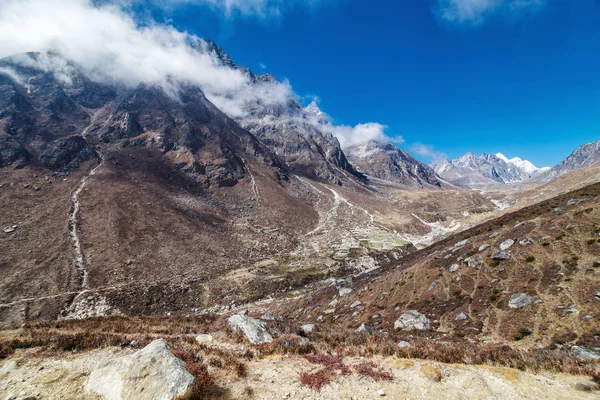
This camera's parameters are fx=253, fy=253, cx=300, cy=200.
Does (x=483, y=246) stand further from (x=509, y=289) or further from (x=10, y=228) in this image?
(x=10, y=228)

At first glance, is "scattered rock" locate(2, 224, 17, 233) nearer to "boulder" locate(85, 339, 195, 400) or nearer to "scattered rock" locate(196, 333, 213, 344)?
"scattered rock" locate(196, 333, 213, 344)

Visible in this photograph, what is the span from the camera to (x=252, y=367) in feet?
39.7

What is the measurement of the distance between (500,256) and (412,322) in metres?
13.5

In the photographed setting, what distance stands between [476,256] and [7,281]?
73948 millimetres

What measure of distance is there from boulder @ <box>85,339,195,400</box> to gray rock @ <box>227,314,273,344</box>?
7.68m

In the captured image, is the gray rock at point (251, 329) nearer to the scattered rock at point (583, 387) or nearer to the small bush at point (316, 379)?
the small bush at point (316, 379)

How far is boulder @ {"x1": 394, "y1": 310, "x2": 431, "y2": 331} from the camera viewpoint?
80.1 ft

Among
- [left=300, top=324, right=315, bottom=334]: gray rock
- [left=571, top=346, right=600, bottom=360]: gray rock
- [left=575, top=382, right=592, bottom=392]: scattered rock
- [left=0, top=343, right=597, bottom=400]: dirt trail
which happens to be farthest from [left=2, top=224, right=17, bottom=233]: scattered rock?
[left=571, top=346, right=600, bottom=360]: gray rock

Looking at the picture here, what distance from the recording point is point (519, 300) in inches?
880

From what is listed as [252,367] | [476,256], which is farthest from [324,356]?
[476,256]

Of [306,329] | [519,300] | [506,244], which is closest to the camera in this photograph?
[306,329]

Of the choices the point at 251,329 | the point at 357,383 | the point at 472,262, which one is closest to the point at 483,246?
the point at 472,262

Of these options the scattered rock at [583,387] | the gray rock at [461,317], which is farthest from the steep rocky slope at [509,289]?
the scattered rock at [583,387]

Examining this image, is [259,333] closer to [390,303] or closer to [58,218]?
[390,303]
